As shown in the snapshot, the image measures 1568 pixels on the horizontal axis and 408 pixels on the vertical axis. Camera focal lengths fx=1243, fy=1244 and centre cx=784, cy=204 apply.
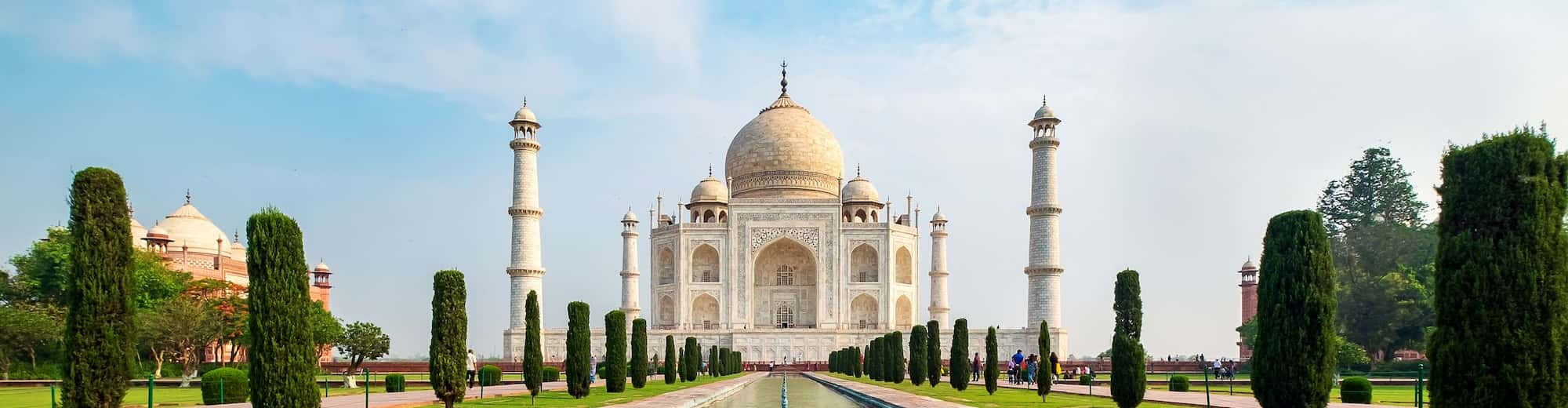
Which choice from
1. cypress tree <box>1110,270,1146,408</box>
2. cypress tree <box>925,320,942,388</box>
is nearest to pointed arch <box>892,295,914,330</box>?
cypress tree <box>925,320,942,388</box>

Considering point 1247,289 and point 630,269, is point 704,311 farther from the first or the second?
point 1247,289

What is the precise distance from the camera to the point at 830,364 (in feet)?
128

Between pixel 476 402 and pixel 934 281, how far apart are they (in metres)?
31.2

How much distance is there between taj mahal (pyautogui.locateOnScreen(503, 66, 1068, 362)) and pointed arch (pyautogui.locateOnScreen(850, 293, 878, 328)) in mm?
41

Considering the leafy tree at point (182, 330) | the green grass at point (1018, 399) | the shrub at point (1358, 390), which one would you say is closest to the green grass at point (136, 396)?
the leafy tree at point (182, 330)

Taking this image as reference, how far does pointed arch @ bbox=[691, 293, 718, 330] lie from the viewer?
1754 inches

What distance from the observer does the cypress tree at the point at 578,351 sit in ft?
56.3

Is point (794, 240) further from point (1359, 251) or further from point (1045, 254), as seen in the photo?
point (1359, 251)

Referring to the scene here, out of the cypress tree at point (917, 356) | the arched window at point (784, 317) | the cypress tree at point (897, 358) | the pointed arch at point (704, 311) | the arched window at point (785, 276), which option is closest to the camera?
the cypress tree at point (917, 356)

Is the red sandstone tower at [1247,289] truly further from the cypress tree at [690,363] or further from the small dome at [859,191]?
the cypress tree at [690,363]

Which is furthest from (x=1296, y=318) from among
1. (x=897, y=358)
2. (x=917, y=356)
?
(x=897, y=358)

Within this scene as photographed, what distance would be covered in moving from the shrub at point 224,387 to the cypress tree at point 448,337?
346cm

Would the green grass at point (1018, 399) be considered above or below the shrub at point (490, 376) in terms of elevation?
above

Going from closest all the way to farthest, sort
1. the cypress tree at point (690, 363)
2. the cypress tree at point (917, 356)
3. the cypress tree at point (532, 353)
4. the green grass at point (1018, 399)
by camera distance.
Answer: the green grass at point (1018, 399) → the cypress tree at point (532, 353) → the cypress tree at point (917, 356) → the cypress tree at point (690, 363)
